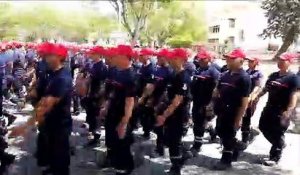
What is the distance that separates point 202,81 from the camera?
27.9ft

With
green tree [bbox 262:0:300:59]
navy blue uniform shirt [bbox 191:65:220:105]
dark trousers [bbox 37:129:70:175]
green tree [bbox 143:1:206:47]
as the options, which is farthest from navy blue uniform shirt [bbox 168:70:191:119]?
green tree [bbox 143:1:206:47]

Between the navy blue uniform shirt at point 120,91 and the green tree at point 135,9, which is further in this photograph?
the green tree at point 135,9

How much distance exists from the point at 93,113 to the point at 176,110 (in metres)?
2.57

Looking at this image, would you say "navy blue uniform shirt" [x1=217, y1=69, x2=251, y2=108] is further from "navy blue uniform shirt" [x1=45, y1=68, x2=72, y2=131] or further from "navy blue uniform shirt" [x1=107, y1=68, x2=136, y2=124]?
"navy blue uniform shirt" [x1=45, y1=68, x2=72, y2=131]

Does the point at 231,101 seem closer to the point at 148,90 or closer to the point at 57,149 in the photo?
the point at 148,90

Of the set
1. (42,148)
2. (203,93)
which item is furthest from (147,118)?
(42,148)

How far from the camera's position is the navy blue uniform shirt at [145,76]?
30.6 feet

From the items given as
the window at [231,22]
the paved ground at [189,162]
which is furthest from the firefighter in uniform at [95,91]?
the window at [231,22]

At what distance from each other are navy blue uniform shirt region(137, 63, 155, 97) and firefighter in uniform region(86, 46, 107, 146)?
0.69 metres

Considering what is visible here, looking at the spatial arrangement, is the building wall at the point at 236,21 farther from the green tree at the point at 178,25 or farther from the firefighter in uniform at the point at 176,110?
the firefighter in uniform at the point at 176,110

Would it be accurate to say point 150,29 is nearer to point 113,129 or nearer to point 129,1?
point 129,1

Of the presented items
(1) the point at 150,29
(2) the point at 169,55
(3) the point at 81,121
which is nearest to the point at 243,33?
(1) the point at 150,29

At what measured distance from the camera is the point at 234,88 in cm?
747

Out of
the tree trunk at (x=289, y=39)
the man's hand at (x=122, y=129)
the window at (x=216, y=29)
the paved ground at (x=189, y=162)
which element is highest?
the window at (x=216, y=29)
